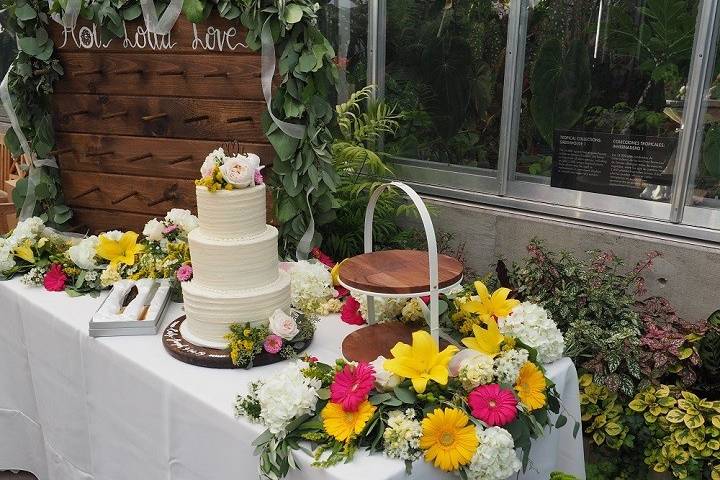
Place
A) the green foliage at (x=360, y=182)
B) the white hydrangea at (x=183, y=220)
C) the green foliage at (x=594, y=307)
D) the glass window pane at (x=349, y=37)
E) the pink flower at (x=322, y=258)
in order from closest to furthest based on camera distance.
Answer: the green foliage at (x=594, y=307) < the white hydrangea at (x=183, y=220) < the pink flower at (x=322, y=258) < the green foliage at (x=360, y=182) < the glass window pane at (x=349, y=37)

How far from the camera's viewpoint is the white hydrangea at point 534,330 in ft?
6.03

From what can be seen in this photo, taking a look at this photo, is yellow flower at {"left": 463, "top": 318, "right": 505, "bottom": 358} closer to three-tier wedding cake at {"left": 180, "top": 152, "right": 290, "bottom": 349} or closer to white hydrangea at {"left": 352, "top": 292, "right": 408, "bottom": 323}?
white hydrangea at {"left": 352, "top": 292, "right": 408, "bottom": 323}

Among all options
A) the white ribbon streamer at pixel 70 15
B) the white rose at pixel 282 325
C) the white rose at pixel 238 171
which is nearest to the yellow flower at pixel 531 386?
the white rose at pixel 282 325

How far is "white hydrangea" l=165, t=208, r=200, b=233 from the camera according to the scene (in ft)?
8.87

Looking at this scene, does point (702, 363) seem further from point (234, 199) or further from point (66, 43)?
point (66, 43)

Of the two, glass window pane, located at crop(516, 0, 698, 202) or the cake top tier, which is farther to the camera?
glass window pane, located at crop(516, 0, 698, 202)

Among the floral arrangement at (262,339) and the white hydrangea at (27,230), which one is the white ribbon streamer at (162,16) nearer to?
the white hydrangea at (27,230)

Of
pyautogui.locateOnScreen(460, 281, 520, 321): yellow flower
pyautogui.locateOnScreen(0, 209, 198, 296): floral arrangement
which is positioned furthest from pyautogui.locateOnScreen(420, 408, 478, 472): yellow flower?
pyautogui.locateOnScreen(0, 209, 198, 296): floral arrangement

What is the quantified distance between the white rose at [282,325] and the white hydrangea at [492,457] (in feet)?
2.31

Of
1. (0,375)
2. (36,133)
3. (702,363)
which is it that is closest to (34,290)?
(0,375)

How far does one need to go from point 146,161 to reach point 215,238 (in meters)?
1.35

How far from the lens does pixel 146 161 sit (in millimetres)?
3006

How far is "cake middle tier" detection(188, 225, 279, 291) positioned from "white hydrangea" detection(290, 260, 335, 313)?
1.25ft

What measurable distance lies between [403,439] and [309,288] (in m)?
0.99
